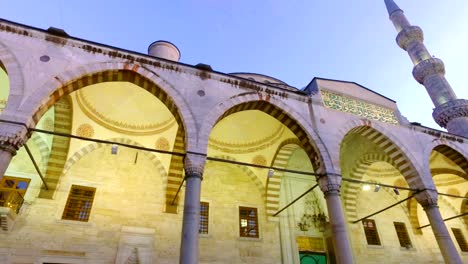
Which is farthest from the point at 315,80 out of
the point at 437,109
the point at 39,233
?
the point at 437,109

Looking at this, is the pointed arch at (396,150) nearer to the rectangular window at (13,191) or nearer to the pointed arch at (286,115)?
the pointed arch at (286,115)

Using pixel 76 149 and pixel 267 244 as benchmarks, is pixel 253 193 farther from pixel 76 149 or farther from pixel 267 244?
pixel 76 149

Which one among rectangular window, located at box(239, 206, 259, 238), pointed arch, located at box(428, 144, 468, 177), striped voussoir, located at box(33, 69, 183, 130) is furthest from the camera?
pointed arch, located at box(428, 144, 468, 177)

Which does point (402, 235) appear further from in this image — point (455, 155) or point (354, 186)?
point (455, 155)

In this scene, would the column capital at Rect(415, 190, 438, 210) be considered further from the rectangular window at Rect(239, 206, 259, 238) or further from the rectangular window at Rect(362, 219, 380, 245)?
the rectangular window at Rect(239, 206, 259, 238)

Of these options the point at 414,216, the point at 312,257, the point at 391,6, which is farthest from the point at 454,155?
the point at 391,6

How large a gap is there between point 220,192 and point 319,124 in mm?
3866

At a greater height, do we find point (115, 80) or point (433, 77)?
point (433, 77)

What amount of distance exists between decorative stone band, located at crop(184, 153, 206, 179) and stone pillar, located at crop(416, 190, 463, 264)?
5.79 metres

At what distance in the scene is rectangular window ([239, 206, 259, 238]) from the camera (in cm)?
863

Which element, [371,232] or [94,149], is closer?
[94,149]

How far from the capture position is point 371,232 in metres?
10.1

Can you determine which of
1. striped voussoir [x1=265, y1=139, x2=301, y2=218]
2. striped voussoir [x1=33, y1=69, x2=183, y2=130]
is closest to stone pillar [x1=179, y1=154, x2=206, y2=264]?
striped voussoir [x1=33, y1=69, x2=183, y2=130]

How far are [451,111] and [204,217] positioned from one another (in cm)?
1203
